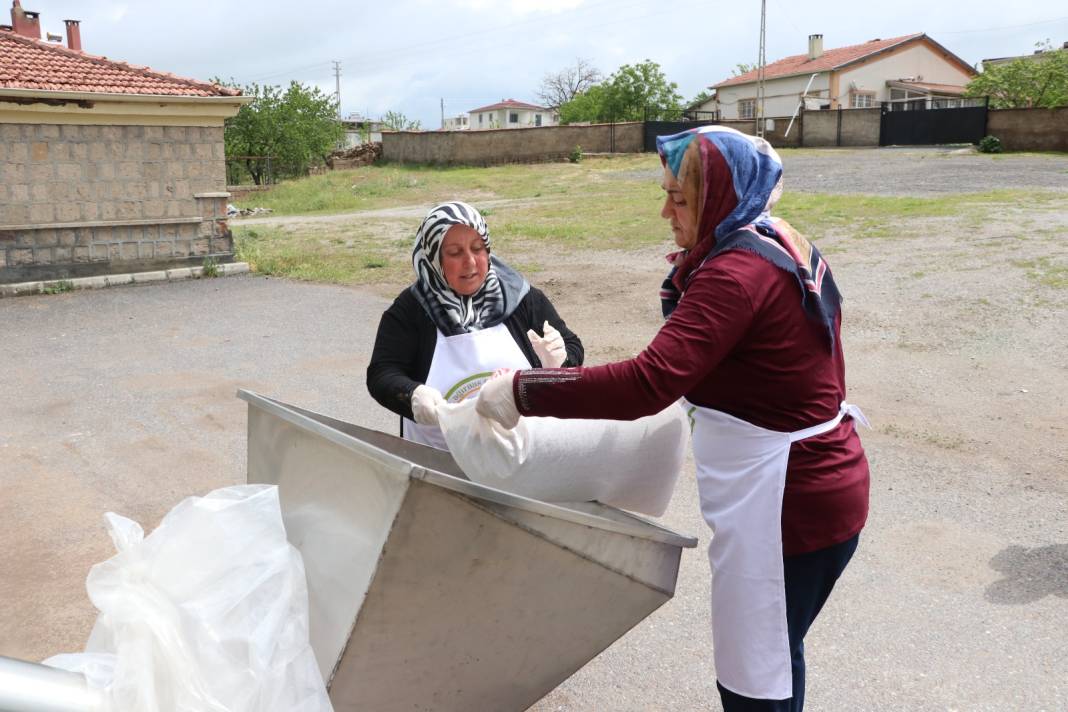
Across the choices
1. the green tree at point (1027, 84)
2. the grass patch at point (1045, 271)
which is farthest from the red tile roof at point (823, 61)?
the grass patch at point (1045, 271)

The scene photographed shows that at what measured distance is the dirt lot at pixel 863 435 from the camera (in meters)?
3.21

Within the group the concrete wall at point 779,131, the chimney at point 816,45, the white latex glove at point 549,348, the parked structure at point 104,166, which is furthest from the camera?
the chimney at point 816,45

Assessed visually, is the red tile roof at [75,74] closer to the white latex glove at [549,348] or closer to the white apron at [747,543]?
the white latex glove at [549,348]

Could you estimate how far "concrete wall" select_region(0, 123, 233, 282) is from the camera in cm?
1181

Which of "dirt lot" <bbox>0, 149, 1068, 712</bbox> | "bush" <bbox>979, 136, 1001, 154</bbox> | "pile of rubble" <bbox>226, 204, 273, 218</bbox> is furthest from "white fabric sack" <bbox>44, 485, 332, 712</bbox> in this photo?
"bush" <bbox>979, 136, 1001, 154</bbox>

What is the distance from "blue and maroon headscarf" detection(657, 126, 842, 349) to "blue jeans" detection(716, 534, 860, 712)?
51 centimetres

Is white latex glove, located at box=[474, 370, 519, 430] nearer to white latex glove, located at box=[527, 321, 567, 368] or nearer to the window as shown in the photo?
white latex glove, located at box=[527, 321, 567, 368]

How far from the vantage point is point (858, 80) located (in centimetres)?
4259

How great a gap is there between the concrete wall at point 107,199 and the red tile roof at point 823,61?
1377 inches

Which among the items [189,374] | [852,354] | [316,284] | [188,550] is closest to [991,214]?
[852,354]

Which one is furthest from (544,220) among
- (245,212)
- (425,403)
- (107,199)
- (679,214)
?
(679,214)

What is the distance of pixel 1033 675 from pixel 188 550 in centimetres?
267

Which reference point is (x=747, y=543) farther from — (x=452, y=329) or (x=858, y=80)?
(x=858, y=80)

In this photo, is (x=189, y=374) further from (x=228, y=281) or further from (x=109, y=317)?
(x=228, y=281)
